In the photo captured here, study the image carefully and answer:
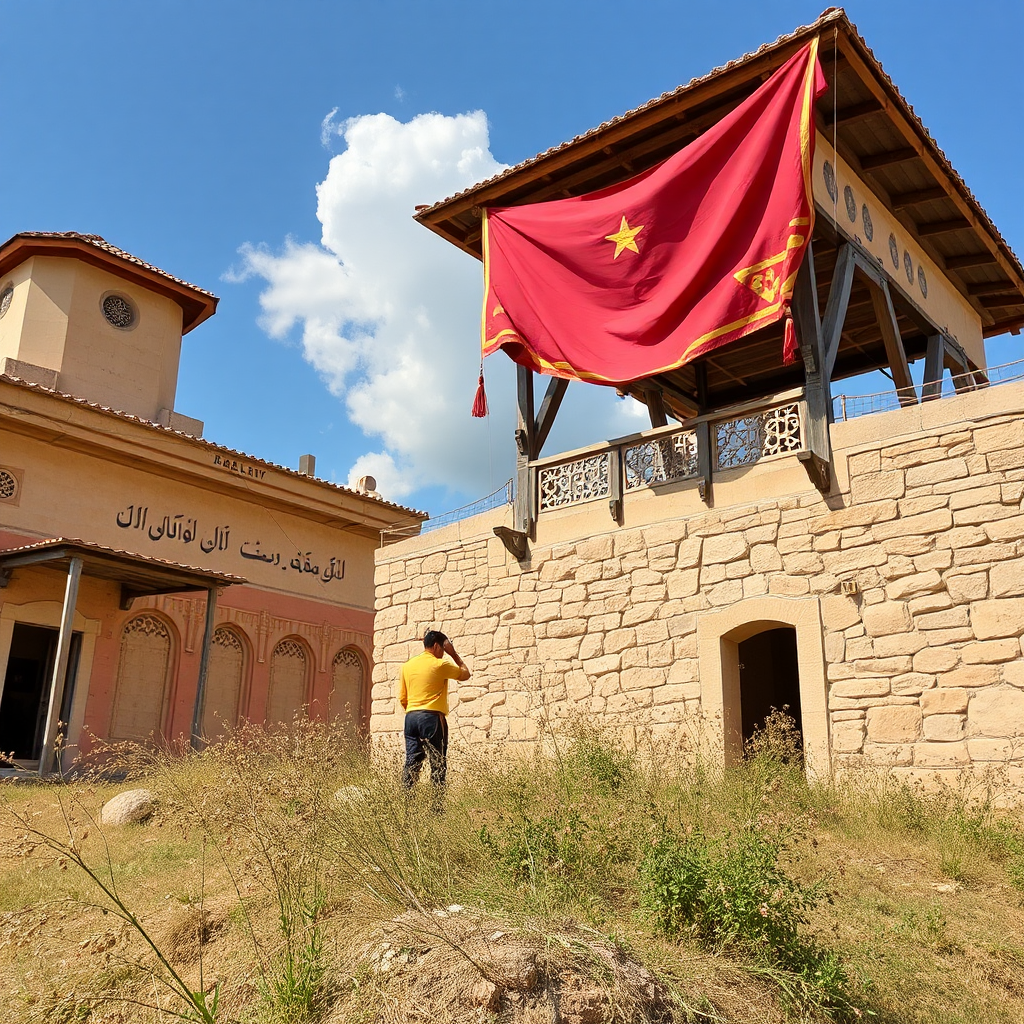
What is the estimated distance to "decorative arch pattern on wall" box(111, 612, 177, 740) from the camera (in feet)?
51.1

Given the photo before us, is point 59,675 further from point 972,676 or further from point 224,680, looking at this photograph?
point 972,676

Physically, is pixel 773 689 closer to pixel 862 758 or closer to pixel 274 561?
pixel 862 758

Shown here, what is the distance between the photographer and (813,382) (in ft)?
29.9

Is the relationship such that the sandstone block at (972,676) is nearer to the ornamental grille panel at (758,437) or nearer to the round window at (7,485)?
the ornamental grille panel at (758,437)

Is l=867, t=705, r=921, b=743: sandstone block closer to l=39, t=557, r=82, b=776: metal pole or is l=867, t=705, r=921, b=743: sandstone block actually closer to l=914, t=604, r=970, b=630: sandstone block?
l=914, t=604, r=970, b=630: sandstone block

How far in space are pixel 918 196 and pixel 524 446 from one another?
5.52 m

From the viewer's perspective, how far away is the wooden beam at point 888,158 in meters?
10.5

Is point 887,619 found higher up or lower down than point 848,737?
higher up

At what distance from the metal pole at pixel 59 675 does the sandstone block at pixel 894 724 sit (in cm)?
991

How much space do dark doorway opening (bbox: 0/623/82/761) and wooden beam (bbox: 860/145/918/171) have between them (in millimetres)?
13052

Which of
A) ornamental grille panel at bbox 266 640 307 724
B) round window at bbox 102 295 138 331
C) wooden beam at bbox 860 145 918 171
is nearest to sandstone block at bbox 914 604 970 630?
wooden beam at bbox 860 145 918 171

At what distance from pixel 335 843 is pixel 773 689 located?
34.2 ft

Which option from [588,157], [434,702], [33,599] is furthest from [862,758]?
[33,599]

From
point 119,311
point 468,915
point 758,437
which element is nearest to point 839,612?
point 758,437
